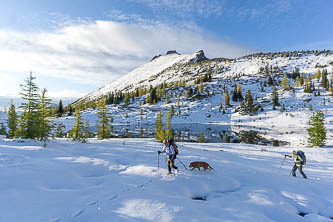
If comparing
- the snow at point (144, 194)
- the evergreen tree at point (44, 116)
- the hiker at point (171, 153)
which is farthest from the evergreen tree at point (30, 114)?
the hiker at point (171, 153)

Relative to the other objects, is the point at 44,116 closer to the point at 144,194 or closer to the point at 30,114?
the point at 30,114

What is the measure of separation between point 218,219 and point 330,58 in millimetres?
249817

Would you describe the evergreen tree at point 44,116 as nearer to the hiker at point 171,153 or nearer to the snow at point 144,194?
the snow at point 144,194

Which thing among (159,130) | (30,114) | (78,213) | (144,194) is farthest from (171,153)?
(159,130)

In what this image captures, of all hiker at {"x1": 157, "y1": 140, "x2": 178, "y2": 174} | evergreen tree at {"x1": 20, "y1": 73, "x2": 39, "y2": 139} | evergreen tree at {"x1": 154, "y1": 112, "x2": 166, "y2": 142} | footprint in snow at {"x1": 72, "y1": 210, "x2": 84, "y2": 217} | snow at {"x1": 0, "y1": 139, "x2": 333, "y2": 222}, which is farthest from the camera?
evergreen tree at {"x1": 154, "y1": 112, "x2": 166, "y2": 142}

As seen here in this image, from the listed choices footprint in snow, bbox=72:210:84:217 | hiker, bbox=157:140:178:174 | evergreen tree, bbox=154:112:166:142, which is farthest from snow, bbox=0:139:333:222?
evergreen tree, bbox=154:112:166:142

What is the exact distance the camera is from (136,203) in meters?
5.38

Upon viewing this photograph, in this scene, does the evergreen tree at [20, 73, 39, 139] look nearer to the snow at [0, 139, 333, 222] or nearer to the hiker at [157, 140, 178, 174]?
the snow at [0, 139, 333, 222]

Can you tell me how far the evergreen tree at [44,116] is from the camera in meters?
16.7

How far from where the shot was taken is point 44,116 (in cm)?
1778

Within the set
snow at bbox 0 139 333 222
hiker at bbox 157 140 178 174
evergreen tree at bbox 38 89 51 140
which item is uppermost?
evergreen tree at bbox 38 89 51 140

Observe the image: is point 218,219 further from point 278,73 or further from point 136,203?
point 278,73

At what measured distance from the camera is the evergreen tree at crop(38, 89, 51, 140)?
54.7ft

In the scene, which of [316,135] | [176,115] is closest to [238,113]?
[176,115]
